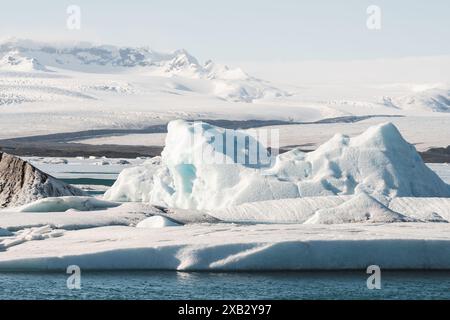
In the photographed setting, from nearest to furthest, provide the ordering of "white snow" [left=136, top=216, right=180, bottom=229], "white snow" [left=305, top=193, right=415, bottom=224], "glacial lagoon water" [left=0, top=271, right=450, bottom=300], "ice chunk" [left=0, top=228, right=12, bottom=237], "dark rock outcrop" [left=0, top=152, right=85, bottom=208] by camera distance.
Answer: "glacial lagoon water" [left=0, top=271, right=450, bottom=300], "ice chunk" [left=0, top=228, right=12, bottom=237], "white snow" [left=136, top=216, right=180, bottom=229], "white snow" [left=305, top=193, right=415, bottom=224], "dark rock outcrop" [left=0, top=152, right=85, bottom=208]

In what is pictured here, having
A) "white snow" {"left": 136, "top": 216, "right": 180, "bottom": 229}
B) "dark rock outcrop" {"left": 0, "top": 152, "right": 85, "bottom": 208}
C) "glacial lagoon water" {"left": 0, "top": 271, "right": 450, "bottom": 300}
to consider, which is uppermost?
"dark rock outcrop" {"left": 0, "top": 152, "right": 85, "bottom": 208}

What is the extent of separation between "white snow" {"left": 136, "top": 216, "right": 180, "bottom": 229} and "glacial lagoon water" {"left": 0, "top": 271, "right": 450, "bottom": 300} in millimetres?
3390

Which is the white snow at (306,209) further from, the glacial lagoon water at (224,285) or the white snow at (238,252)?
the glacial lagoon water at (224,285)

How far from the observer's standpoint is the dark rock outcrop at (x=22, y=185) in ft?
72.1

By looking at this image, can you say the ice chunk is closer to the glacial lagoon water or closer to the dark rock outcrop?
the glacial lagoon water

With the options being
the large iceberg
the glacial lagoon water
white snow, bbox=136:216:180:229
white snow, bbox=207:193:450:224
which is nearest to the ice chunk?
white snow, bbox=136:216:180:229

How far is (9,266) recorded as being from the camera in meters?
13.6

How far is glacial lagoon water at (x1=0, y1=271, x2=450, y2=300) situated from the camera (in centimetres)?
1214

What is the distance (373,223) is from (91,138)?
91792 millimetres

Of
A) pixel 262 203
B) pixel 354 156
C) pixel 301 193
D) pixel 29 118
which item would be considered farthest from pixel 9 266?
pixel 29 118

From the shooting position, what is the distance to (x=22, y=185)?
22.3 meters

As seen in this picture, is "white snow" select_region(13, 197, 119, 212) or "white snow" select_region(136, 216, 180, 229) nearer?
"white snow" select_region(136, 216, 180, 229)

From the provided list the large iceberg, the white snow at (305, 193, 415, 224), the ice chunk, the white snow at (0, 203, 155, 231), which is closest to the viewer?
the ice chunk

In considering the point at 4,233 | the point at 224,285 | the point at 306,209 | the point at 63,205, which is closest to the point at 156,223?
the point at 4,233
